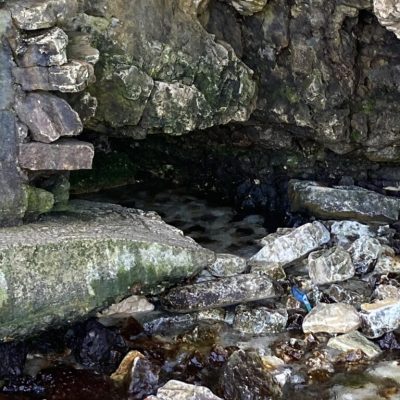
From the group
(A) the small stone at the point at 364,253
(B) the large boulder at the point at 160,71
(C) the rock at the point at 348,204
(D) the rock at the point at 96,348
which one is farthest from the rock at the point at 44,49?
(C) the rock at the point at 348,204

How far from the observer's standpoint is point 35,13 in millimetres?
5270

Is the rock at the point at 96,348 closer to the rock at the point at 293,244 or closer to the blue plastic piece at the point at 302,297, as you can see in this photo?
the blue plastic piece at the point at 302,297

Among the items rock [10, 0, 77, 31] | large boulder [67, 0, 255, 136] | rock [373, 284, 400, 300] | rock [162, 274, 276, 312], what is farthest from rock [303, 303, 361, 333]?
rock [10, 0, 77, 31]

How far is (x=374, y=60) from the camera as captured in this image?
7242 millimetres

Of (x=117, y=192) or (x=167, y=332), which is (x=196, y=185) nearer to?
(x=117, y=192)

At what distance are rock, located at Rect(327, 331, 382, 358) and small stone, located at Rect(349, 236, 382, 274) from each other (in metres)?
1.22

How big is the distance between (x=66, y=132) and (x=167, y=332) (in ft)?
6.33

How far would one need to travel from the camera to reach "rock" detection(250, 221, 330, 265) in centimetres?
726

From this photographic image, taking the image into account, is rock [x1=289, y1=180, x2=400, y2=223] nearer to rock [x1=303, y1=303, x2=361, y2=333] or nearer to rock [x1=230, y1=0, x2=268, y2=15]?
rock [x1=303, y1=303, x2=361, y2=333]

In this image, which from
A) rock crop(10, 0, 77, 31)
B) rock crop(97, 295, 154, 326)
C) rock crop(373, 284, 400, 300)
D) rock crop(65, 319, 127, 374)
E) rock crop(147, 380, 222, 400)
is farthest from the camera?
rock crop(373, 284, 400, 300)

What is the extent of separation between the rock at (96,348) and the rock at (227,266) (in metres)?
1.19

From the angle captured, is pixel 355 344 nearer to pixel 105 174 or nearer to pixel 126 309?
pixel 126 309

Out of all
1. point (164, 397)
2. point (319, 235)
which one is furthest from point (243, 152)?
point (164, 397)

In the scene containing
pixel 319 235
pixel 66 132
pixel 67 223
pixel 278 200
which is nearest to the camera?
A: pixel 66 132
